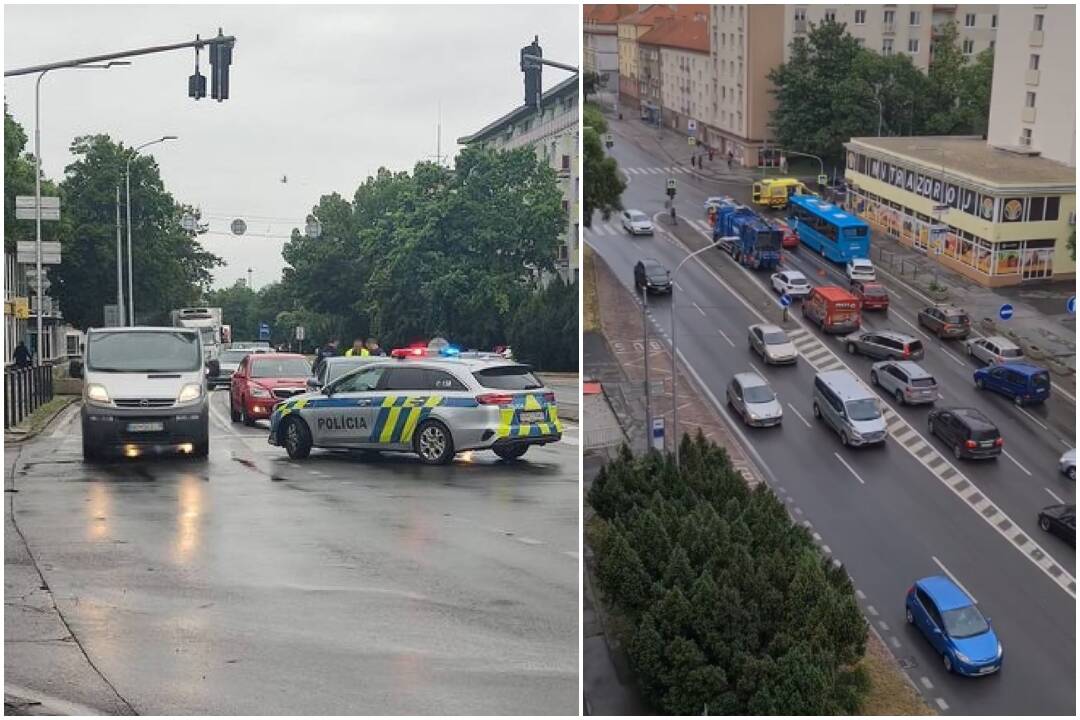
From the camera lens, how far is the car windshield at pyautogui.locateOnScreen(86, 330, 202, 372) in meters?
10.1

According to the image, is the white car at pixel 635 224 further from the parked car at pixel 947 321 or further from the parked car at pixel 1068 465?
the parked car at pixel 1068 465

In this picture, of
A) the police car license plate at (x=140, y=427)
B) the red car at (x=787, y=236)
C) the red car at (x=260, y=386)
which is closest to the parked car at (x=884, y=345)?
the red car at (x=787, y=236)

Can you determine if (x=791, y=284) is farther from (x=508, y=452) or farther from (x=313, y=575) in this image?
(x=313, y=575)

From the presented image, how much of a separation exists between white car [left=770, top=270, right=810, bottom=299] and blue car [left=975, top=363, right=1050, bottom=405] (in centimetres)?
555

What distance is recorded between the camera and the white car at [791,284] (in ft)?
121

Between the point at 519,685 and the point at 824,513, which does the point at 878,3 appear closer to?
the point at 824,513

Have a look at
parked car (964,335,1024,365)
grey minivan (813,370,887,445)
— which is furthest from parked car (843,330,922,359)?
grey minivan (813,370,887,445)

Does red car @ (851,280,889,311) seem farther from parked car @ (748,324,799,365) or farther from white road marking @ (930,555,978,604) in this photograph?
white road marking @ (930,555,978,604)

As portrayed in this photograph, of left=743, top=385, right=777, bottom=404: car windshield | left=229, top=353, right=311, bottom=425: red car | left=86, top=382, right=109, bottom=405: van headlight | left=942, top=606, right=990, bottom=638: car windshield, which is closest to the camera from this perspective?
left=86, top=382, right=109, bottom=405: van headlight

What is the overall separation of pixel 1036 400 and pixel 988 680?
11426 mm

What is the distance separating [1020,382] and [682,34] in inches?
445

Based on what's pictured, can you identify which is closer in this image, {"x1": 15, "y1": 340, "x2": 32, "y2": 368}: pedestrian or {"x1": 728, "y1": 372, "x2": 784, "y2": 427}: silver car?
{"x1": 15, "y1": 340, "x2": 32, "y2": 368}: pedestrian

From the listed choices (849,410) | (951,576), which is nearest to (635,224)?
(849,410)

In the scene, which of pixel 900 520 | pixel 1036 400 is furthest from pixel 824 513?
pixel 1036 400
